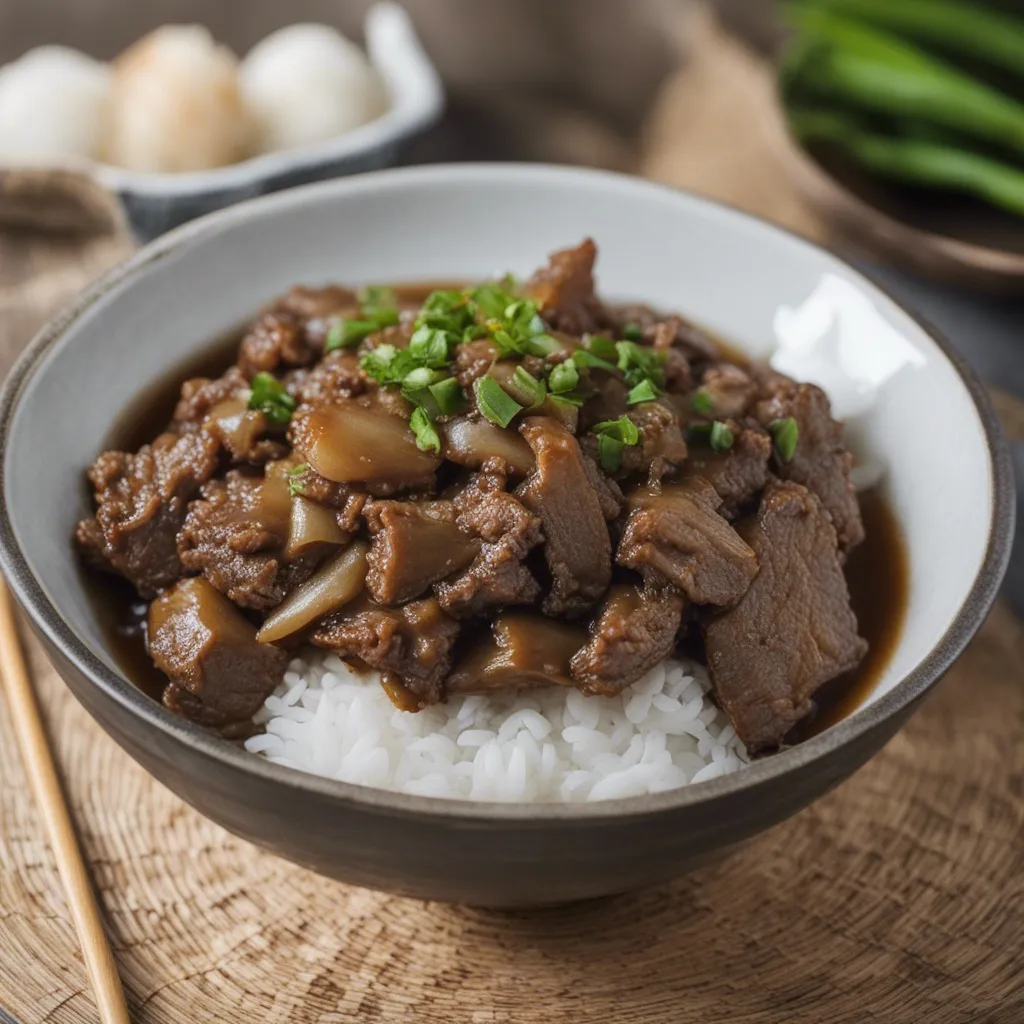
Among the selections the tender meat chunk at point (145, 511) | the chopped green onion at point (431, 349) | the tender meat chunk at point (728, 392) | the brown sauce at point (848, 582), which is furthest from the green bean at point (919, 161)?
the tender meat chunk at point (145, 511)

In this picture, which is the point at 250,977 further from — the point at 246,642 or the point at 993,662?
the point at 993,662

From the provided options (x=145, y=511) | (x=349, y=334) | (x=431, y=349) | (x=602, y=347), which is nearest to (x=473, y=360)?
(x=431, y=349)

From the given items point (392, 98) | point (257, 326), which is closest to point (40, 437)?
point (257, 326)

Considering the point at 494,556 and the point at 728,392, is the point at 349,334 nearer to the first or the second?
the point at 494,556

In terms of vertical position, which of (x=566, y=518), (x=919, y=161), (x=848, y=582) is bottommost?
(x=919, y=161)

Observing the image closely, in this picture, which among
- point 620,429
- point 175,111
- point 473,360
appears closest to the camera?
point 620,429

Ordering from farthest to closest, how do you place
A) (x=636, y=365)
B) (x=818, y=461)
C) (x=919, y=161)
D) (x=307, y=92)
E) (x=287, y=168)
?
(x=919, y=161)
(x=307, y=92)
(x=287, y=168)
(x=818, y=461)
(x=636, y=365)

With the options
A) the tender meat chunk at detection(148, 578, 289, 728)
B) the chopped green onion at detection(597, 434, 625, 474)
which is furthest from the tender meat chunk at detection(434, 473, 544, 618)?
the tender meat chunk at detection(148, 578, 289, 728)

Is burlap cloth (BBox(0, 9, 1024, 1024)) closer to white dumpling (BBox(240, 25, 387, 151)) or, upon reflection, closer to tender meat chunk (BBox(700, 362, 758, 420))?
tender meat chunk (BBox(700, 362, 758, 420))

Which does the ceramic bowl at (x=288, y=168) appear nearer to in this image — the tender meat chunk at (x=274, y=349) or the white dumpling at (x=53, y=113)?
the white dumpling at (x=53, y=113)
